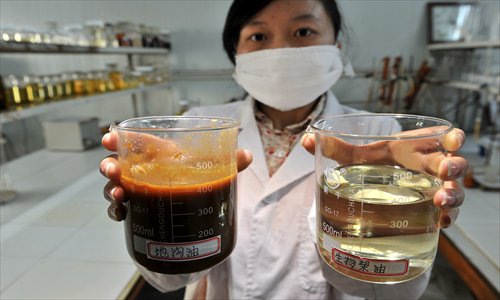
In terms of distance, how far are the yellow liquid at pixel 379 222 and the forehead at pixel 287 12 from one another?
2.07 ft

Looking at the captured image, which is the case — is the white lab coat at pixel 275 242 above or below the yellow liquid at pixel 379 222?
below

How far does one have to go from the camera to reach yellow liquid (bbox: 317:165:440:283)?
43 cm

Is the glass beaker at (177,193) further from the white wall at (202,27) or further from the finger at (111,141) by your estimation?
the white wall at (202,27)

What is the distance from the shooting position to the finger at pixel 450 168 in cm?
46

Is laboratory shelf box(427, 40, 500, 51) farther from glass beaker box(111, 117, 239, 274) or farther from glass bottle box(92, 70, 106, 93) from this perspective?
glass bottle box(92, 70, 106, 93)

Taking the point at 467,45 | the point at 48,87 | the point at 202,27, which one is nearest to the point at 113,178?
the point at 202,27

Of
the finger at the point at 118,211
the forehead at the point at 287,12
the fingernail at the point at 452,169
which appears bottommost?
the finger at the point at 118,211

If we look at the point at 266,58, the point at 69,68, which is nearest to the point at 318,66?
the point at 266,58

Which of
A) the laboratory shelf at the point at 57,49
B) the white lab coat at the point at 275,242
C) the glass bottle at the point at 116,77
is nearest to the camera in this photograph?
the white lab coat at the point at 275,242

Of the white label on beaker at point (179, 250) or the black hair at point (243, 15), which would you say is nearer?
the white label on beaker at point (179, 250)

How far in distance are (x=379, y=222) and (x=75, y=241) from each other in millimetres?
1066

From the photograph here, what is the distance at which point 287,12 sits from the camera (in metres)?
0.97

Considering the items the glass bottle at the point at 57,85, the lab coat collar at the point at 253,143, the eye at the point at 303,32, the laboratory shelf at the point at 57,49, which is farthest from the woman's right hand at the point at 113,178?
the glass bottle at the point at 57,85

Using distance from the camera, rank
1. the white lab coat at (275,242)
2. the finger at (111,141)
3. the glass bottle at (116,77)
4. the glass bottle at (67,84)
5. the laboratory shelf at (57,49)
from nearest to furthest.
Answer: the finger at (111,141) < the white lab coat at (275,242) < the laboratory shelf at (57,49) < the glass bottle at (67,84) < the glass bottle at (116,77)
